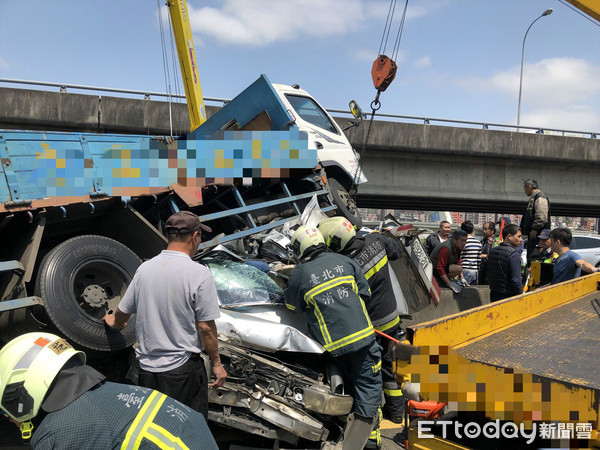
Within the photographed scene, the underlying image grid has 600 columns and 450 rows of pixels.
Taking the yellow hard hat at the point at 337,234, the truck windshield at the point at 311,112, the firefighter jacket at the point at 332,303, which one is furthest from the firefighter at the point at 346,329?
the truck windshield at the point at 311,112

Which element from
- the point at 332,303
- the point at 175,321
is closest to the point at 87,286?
the point at 175,321

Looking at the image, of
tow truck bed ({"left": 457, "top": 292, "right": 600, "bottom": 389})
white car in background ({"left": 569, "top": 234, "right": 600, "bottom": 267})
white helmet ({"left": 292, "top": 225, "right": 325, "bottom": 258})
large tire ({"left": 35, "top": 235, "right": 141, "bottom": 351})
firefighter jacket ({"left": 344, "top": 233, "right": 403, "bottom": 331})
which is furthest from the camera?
white car in background ({"left": 569, "top": 234, "right": 600, "bottom": 267})

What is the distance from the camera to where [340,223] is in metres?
4.32

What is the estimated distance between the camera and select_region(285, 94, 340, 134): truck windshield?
25.4 feet

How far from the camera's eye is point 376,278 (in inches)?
174

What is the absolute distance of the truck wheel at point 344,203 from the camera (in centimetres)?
690

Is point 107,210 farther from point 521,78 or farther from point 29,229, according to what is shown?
point 521,78

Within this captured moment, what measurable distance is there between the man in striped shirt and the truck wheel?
2.01m

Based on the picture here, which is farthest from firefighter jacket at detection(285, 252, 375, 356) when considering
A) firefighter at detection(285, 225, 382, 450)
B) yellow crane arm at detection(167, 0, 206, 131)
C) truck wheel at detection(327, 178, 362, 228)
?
yellow crane arm at detection(167, 0, 206, 131)

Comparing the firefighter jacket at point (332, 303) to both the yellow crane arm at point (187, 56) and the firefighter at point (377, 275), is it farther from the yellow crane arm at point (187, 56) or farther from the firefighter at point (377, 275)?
the yellow crane arm at point (187, 56)

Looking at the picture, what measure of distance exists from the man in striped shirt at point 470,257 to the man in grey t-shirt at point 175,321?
19.8 ft

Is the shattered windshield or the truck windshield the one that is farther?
the truck windshield

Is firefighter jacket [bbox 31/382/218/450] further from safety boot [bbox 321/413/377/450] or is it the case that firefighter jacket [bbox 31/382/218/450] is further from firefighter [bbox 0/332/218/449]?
safety boot [bbox 321/413/377/450]

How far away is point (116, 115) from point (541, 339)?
9924 millimetres
